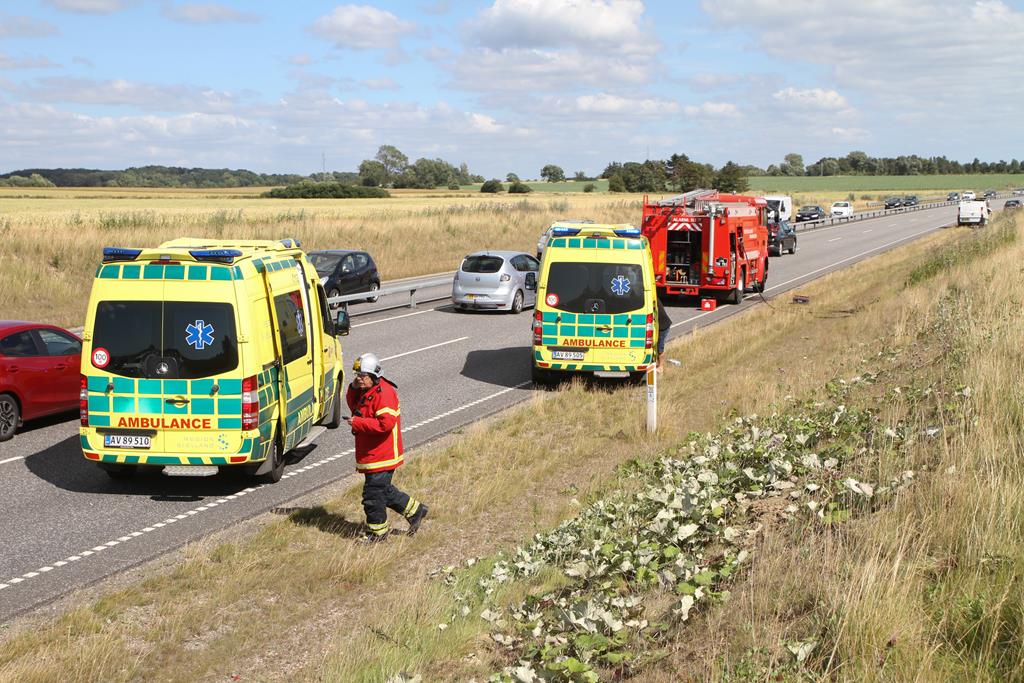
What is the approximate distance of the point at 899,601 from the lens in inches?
199

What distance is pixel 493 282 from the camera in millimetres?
25344

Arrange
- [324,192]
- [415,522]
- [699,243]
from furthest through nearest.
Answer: [324,192], [699,243], [415,522]

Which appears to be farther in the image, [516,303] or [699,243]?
[699,243]

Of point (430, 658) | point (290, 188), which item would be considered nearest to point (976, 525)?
point (430, 658)

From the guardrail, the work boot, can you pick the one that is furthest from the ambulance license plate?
the guardrail

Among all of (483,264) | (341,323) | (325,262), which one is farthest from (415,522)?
(325,262)

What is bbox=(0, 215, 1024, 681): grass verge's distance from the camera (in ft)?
16.6

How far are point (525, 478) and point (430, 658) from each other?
4896 mm

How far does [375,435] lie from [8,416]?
6.55m

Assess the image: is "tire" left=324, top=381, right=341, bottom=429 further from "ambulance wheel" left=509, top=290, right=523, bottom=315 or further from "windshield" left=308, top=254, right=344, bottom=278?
"windshield" left=308, top=254, right=344, bottom=278

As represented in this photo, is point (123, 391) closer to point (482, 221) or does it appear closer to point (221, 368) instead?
point (221, 368)

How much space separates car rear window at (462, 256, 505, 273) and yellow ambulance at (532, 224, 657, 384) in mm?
9766

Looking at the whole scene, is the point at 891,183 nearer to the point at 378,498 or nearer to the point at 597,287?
the point at 597,287

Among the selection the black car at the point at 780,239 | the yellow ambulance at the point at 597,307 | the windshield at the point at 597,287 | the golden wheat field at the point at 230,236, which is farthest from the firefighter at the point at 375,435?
the black car at the point at 780,239
